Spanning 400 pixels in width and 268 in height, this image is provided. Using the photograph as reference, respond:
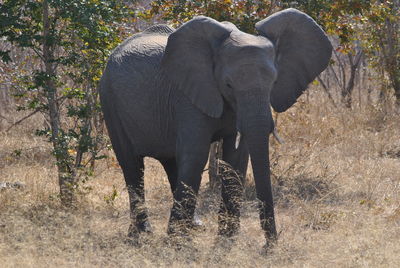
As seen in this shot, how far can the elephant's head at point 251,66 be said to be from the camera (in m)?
6.35

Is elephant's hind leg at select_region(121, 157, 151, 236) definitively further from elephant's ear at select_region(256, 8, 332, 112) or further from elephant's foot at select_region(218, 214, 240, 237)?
elephant's ear at select_region(256, 8, 332, 112)

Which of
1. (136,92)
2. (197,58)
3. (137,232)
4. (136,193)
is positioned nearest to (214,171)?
(136,193)

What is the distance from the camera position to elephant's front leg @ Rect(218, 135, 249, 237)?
7.09m

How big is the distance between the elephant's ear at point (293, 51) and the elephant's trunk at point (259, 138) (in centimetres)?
58

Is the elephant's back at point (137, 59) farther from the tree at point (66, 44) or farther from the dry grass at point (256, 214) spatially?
the dry grass at point (256, 214)

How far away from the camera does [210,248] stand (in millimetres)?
6641

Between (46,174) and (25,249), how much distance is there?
10.7 ft

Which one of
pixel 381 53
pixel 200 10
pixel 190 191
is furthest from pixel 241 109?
pixel 381 53

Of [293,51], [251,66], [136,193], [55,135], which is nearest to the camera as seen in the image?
[251,66]

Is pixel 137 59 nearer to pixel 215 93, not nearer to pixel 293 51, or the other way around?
pixel 215 93

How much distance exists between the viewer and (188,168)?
6949 mm

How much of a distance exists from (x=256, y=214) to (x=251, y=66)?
7.83 ft

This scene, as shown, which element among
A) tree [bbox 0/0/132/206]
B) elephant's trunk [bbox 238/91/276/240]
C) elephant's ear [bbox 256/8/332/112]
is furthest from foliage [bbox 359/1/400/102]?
elephant's trunk [bbox 238/91/276/240]

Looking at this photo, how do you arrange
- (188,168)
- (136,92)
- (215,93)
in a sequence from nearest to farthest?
(215,93) → (188,168) → (136,92)
